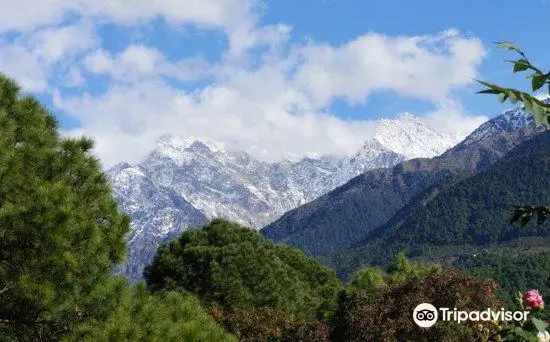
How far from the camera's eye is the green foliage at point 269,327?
78.0ft

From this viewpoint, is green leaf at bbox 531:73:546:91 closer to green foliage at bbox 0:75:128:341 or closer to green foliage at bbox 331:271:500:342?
green foliage at bbox 0:75:128:341

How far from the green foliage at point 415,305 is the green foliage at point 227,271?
14938mm

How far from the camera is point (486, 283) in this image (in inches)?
818

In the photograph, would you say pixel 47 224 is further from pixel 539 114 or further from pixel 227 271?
pixel 227 271

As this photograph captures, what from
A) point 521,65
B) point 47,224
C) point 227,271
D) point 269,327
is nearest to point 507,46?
point 521,65

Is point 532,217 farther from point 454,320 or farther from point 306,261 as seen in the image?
point 306,261

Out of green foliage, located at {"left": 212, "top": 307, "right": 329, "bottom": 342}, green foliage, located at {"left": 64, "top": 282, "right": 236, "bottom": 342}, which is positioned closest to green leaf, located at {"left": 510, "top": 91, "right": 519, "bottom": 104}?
green foliage, located at {"left": 64, "top": 282, "right": 236, "bottom": 342}

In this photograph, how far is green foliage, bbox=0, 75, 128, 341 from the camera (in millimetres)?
10336

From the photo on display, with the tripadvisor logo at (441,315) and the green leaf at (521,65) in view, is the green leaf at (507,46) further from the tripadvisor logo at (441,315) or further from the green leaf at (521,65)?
the tripadvisor logo at (441,315)

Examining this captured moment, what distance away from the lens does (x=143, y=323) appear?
36.7ft

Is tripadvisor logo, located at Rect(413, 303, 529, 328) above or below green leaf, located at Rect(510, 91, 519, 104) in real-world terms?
below

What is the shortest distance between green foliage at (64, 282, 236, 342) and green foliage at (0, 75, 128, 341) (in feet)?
1.87

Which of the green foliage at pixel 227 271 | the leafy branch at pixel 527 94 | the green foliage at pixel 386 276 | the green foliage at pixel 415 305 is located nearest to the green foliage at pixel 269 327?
the green foliage at pixel 415 305

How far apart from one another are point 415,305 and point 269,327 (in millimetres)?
9519
